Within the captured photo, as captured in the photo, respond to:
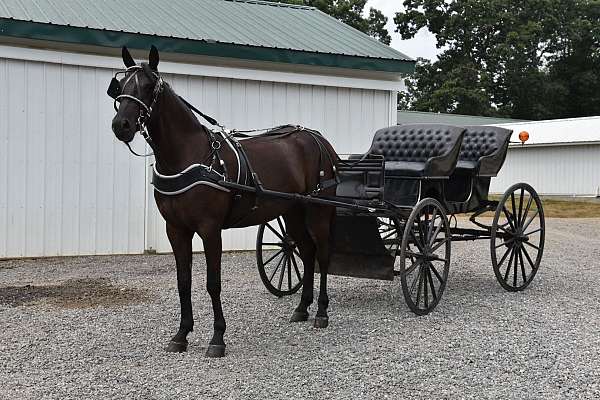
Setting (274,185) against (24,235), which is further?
(24,235)

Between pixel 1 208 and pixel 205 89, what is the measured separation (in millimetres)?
3449

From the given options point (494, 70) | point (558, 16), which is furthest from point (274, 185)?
point (558, 16)

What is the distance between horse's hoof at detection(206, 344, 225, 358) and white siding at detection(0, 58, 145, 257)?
17.9 ft

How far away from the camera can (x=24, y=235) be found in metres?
9.80

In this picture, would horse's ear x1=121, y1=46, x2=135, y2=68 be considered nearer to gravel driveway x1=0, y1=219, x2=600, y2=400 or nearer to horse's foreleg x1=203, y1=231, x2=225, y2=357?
horse's foreleg x1=203, y1=231, x2=225, y2=357

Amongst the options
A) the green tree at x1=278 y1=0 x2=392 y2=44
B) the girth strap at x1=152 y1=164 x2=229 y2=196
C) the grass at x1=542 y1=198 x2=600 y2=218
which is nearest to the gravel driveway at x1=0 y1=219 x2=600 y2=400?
the girth strap at x1=152 y1=164 x2=229 y2=196

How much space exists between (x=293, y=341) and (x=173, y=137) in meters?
1.95

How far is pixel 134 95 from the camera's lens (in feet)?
16.1

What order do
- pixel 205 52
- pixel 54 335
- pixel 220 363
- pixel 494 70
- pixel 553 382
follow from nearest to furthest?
pixel 553 382 → pixel 220 363 → pixel 54 335 → pixel 205 52 → pixel 494 70

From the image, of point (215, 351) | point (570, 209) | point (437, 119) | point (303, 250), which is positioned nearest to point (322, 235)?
point (303, 250)

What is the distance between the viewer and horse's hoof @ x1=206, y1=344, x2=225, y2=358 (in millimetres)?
5301

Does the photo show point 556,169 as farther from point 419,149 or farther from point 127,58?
point 127,58

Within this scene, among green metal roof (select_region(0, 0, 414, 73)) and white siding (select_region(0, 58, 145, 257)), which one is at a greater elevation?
green metal roof (select_region(0, 0, 414, 73))

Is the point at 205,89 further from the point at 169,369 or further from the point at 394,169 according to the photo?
the point at 169,369
